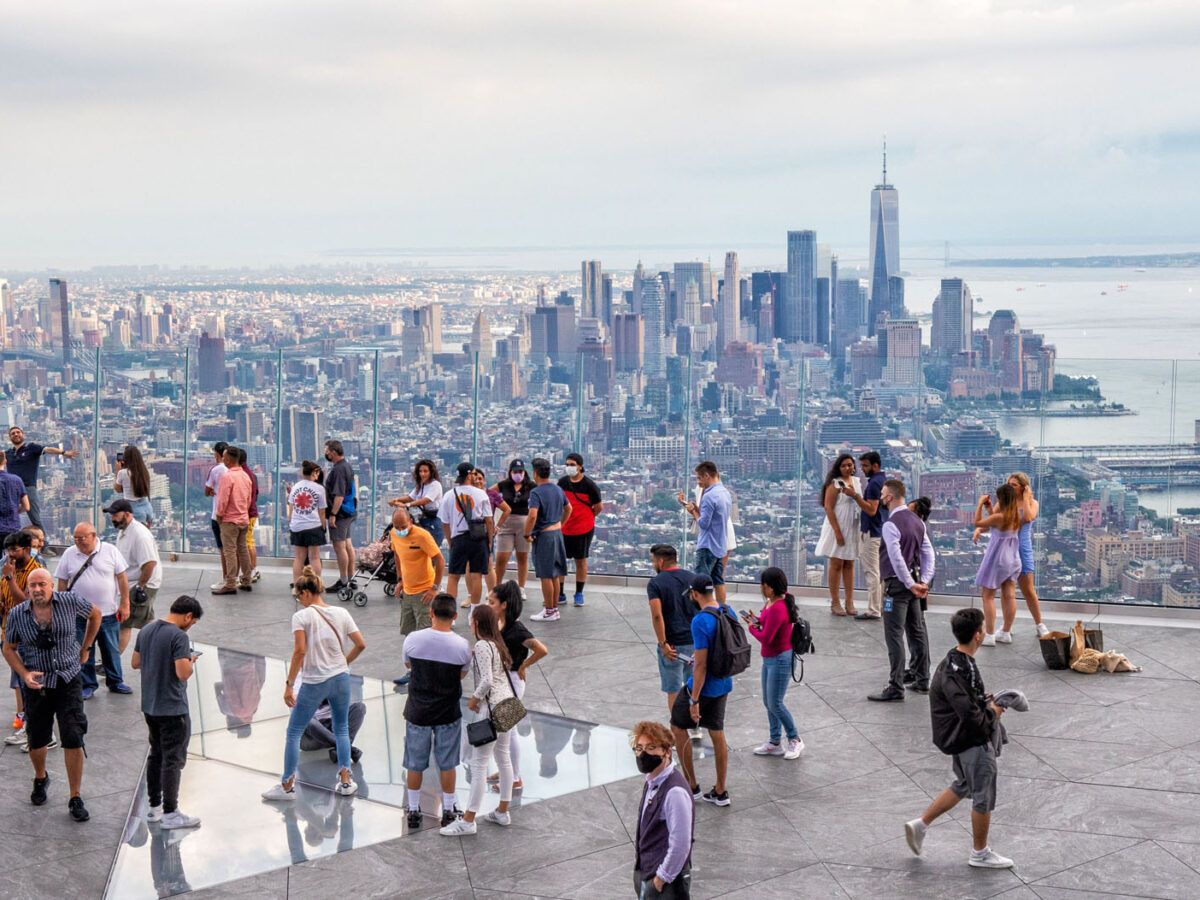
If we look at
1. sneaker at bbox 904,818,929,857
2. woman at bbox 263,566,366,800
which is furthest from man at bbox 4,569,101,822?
sneaker at bbox 904,818,929,857

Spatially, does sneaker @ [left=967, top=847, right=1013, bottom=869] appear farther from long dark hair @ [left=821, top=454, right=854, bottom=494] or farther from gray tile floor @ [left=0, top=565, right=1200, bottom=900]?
long dark hair @ [left=821, top=454, right=854, bottom=494]

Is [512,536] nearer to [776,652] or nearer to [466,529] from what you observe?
[466,529]

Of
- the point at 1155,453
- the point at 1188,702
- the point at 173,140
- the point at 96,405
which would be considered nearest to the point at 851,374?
the point at 1155,453

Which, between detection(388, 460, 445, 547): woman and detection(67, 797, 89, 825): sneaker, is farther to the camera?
detection(388, 460, 445, 547): woman

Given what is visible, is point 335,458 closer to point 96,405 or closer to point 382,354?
point 382,354

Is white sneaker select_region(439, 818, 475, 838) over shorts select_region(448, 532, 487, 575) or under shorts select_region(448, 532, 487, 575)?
under

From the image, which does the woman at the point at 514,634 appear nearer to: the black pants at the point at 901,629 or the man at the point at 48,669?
the man at the point at 48,669

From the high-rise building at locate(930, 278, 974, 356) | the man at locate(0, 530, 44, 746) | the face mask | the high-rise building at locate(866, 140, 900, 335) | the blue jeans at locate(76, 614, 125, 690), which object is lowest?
the blue jeans at locate(76, 614, 125, 690)
